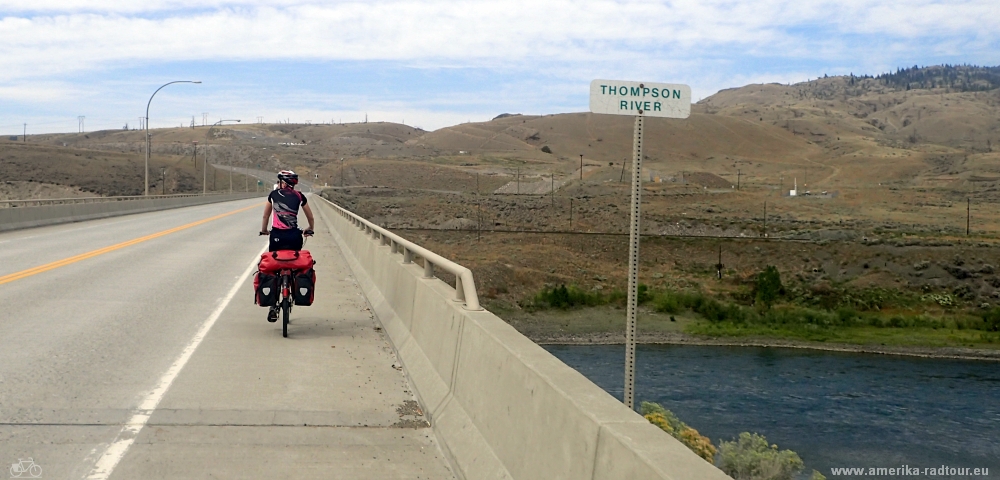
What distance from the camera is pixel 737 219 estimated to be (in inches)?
3059

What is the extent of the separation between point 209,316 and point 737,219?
68273 millimetres

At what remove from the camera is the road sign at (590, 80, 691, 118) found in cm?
661

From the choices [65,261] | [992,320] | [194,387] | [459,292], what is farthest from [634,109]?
[992,320]

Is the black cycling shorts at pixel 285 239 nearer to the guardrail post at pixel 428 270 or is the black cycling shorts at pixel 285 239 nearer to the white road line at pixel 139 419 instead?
the white road line at pixel 139 419

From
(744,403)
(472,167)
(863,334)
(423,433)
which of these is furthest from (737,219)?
(472,167)

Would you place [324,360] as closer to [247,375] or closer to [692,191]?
[247,375]

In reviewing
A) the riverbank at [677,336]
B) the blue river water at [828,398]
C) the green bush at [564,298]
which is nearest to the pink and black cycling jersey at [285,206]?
the blue river water at [828,398]

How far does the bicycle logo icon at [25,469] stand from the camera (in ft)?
20.0

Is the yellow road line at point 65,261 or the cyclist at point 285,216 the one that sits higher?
the cyclist at point 285,216

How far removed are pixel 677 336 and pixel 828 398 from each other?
10740 mm

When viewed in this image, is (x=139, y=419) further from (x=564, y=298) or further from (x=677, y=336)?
(x=564, y=298)

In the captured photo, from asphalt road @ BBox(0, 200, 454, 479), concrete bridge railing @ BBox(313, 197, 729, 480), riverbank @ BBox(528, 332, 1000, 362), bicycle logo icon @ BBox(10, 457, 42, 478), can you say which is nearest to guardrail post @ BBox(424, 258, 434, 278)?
concrete bridge railing @ BBox(313, 197, 729, 480)

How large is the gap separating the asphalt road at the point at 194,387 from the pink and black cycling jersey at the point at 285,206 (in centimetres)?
143

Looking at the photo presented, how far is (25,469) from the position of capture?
621 cm
